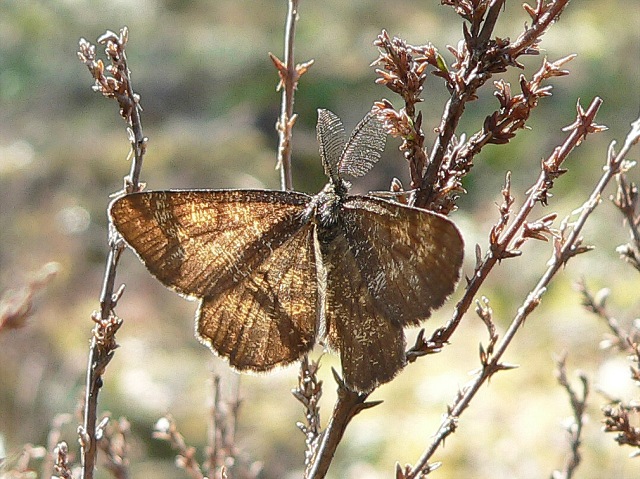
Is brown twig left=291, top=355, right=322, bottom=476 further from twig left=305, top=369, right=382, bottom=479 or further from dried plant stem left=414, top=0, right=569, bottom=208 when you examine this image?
dried plant stem left=414, top=0, right=569, bottom=208

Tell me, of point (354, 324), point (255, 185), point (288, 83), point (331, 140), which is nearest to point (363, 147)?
point (331, 140)

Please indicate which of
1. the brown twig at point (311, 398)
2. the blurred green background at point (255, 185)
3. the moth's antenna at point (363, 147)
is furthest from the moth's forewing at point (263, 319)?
the blurred green background at point (255, 185)

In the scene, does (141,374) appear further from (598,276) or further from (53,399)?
(598,276)

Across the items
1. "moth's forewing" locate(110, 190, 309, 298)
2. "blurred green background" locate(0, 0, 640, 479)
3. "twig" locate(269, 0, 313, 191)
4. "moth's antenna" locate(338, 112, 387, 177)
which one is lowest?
"moth's forewing" locate(110, 190, 309, 298)

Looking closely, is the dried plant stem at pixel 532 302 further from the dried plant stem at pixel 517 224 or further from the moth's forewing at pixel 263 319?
the moth's forewing at pixel 263 319

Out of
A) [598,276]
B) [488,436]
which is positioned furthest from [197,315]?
[598,276]

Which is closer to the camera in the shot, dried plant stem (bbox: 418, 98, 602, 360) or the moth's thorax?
dried plant stem (bbox: 418, 98, 602, 360)

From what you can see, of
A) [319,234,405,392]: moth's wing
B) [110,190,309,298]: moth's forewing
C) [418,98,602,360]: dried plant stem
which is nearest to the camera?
[418,98,602,360]: dried plant stem

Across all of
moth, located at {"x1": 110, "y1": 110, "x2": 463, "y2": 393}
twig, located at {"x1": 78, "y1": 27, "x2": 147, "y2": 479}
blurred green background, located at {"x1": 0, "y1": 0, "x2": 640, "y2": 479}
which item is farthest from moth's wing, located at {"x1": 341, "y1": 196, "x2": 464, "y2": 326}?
blurred green background, located at {"x1": 0, "y1": 0, "x2": 640, "y2": 479}
